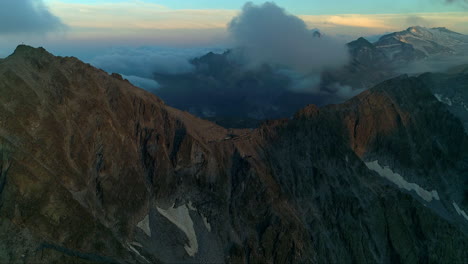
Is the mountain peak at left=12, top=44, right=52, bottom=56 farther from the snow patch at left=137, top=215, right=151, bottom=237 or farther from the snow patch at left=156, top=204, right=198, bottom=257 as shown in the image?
the snow patch at left=137, top=215, right=151, bottom=237

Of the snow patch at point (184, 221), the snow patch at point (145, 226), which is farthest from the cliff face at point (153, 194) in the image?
the snow patch at point (145, 226)

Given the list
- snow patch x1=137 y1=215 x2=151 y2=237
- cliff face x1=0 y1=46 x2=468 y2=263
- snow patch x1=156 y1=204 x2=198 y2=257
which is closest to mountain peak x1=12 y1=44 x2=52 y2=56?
cliff face x1=0 y1=46 x2=468 y2=263

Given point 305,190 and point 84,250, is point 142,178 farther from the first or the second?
point 305,190

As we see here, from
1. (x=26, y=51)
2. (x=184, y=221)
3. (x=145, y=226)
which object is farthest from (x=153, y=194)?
(x=26, y=51)

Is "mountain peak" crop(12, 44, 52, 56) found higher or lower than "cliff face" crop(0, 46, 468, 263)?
higher

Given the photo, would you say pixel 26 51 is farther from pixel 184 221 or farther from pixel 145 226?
pixel 184 221

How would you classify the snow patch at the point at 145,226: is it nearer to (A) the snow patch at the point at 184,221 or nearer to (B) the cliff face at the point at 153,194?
(B) the cliff face at the point at 153,194

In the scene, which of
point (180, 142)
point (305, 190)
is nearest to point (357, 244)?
point (305, 190)
